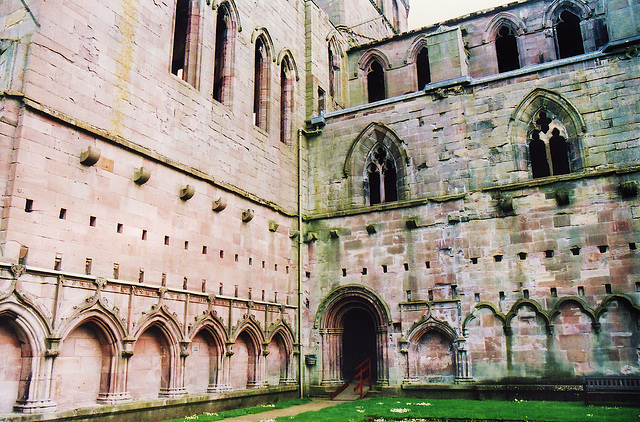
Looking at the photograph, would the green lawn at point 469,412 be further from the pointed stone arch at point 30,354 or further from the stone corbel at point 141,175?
the stone corbel at point 141,175

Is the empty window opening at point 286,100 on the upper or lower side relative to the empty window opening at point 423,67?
lower

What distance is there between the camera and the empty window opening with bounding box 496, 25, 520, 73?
73.7 ft

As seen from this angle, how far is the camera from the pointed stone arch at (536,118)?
55.7 feet

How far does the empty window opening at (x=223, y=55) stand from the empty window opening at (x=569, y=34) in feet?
41.3

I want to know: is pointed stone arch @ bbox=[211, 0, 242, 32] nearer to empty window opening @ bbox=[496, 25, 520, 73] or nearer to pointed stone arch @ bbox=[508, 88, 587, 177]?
pointed stone arch @ bbox=[508, 88, 587, 177]

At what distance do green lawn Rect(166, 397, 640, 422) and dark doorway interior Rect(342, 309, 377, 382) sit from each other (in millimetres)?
5048

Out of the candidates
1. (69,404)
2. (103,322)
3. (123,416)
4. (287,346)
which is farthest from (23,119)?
(287,346)

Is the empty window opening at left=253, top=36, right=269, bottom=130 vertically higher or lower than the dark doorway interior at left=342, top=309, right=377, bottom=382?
higher

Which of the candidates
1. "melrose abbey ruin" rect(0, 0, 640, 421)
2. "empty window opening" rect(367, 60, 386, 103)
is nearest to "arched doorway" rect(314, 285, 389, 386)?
"melrose abbey ruin" rect(0, 0, 640, 421)

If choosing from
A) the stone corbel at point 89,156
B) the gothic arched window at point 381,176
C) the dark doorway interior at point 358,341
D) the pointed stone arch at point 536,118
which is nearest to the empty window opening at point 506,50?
the pointed stone arch at point 536,118

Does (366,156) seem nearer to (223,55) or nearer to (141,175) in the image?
(223,55)

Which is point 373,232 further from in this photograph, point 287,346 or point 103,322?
point 103,322

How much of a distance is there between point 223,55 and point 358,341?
11707 millimetres

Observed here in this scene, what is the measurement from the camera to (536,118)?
17.9 meters
